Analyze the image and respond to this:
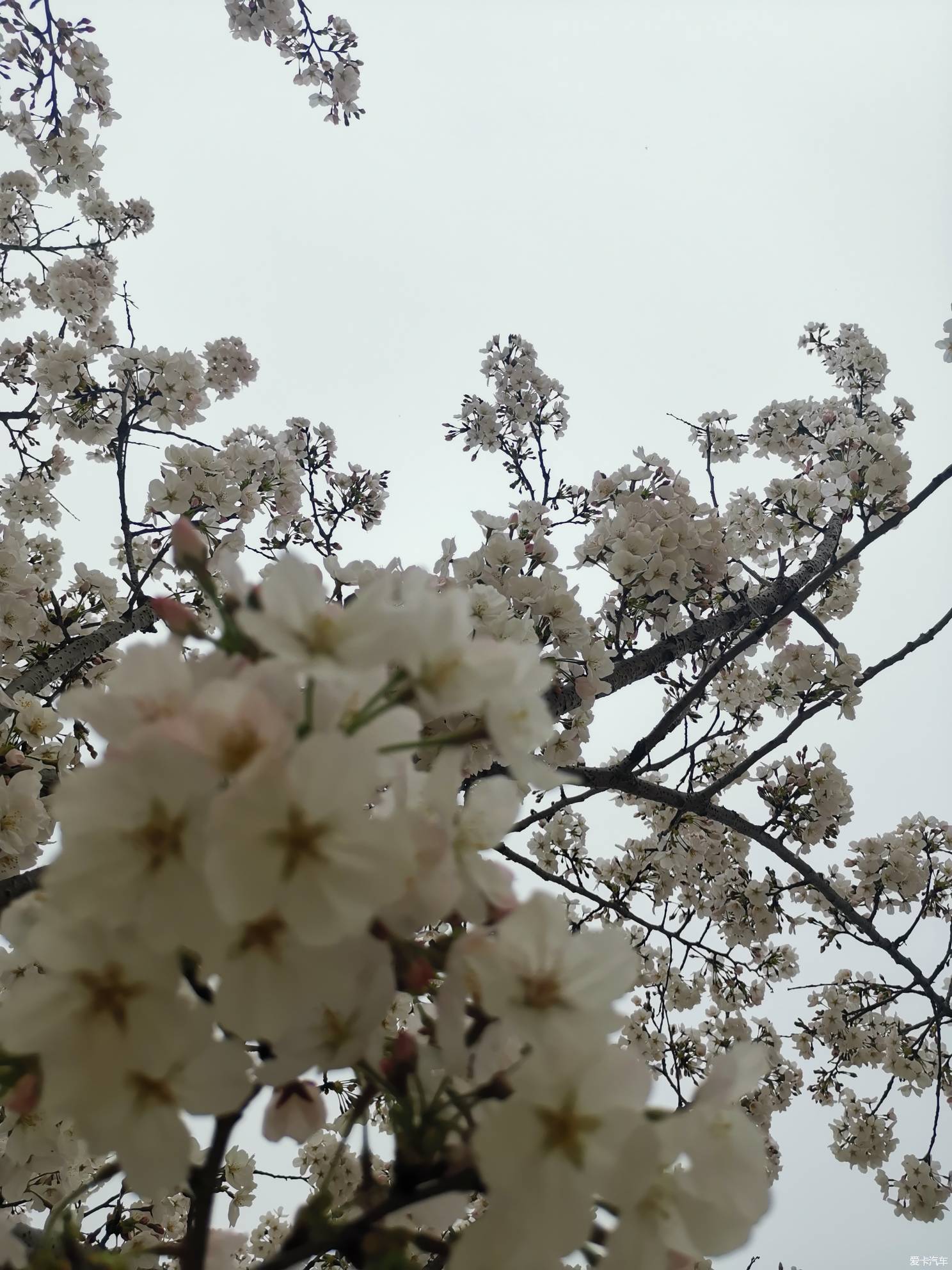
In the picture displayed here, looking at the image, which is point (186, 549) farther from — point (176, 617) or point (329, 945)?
point (329, 945)

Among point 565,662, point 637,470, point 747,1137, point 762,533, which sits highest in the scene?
point 762,533

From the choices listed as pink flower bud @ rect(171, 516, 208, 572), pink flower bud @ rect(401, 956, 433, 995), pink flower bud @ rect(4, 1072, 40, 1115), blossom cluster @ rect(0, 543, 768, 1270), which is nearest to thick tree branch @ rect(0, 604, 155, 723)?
pink flower bud @ rect(171, 516, 208, 572)

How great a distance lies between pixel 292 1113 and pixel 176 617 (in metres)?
0.61

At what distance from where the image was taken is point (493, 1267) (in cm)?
65

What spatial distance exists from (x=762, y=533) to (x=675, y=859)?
2861 millimetres

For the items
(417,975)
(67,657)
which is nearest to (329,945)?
(417,975)

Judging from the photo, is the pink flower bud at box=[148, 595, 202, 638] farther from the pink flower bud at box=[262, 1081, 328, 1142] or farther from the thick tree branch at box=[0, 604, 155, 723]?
the thick tree branch at box=[0, 604, 155, 723]

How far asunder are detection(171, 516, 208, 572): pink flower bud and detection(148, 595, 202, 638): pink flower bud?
0.16ft

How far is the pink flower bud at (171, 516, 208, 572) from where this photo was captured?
2.97 ft

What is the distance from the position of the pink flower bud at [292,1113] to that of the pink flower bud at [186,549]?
2.08 feet

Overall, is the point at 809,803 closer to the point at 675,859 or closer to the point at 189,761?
the point at 675,859

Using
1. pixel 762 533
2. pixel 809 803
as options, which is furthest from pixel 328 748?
pixel 762 533

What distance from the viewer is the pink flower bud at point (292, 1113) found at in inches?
34.7

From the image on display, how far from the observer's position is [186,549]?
3.02ft
